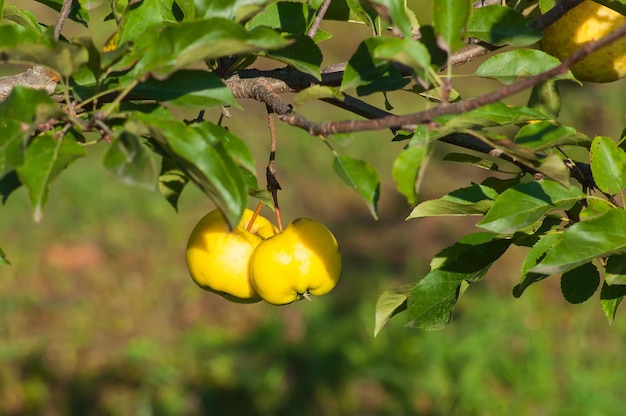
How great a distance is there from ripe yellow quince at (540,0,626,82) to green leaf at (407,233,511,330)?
339 millimetres

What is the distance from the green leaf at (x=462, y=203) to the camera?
115 centimetres

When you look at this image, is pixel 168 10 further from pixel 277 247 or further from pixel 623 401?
pixel 623 401

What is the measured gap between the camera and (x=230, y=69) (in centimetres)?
117

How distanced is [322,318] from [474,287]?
26.4 inches

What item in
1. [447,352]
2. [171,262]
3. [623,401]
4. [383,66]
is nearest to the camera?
[383,66]

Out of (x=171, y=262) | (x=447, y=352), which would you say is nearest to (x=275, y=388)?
(x=447, y=352)

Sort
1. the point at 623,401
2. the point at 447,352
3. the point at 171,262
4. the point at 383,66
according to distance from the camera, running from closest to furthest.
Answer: the point at 383,66 → the point at 623,401 → the point at 447,352 → the point at 171,262

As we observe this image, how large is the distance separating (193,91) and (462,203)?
16.0 inches

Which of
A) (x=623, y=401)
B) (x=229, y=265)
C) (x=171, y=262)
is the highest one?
(x=229, y=265)

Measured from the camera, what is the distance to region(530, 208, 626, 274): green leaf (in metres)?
0.97

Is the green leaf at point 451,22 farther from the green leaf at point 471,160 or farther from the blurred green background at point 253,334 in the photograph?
the blurred green background at point 253,334

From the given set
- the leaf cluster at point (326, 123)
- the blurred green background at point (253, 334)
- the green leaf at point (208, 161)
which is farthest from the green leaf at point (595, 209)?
the blurred green background at point (253, 334)

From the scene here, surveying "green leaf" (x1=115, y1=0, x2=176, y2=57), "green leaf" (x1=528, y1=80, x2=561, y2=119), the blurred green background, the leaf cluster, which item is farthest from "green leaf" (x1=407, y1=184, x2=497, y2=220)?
the blurred green background

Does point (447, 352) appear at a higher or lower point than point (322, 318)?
higher
